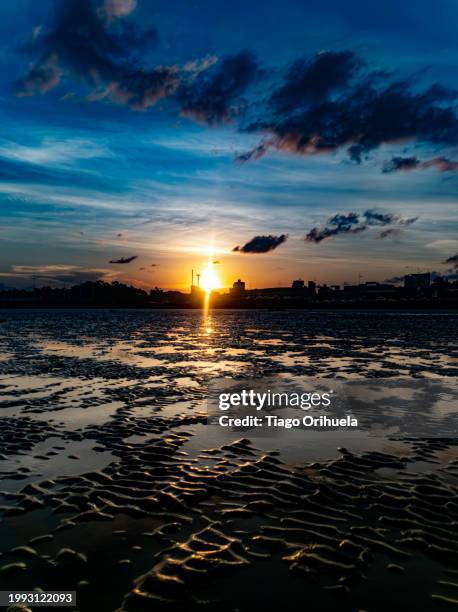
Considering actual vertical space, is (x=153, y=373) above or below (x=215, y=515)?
below

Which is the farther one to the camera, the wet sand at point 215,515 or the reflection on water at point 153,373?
the reflection on water at point 153,373

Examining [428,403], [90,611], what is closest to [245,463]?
[90,611]

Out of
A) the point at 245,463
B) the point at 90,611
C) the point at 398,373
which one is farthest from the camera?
the point at 398,373

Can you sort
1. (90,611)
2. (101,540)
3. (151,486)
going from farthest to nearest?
(151,486), (101,540), (90,611)

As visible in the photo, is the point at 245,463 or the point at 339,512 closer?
the point at 339,512

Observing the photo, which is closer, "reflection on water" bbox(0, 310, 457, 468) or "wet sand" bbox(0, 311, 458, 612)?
"wet sand" bbox(0, 311, 458, 612)

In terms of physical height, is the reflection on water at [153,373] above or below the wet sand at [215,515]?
below

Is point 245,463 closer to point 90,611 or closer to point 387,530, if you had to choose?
point 387,530

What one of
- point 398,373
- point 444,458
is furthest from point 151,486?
point 398,373

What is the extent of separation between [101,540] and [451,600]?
5704 millimetres

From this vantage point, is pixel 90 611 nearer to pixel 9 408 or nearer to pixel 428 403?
pixel 9 408

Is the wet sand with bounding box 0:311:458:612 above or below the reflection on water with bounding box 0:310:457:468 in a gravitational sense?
above

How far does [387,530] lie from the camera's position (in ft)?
27.3

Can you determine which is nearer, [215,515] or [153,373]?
[215,515]
